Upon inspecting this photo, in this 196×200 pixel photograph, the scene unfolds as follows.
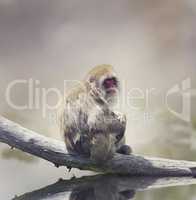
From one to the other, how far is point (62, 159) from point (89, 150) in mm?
159

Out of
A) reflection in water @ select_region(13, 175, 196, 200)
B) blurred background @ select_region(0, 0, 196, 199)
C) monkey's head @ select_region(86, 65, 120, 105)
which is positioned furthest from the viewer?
blurred background @ select_region(0, 0, 196, 199)

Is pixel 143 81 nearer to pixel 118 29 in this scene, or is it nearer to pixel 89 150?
pixel 118 29

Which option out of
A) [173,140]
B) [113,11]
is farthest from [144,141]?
[113,11]

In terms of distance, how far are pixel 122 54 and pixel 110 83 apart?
0.35 m

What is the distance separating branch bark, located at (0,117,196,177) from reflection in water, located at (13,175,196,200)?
0.14 ft

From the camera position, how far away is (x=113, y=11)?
447 centimetres

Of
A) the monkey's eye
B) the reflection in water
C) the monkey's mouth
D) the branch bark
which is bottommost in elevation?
the reflection in water

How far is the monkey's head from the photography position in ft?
13.6

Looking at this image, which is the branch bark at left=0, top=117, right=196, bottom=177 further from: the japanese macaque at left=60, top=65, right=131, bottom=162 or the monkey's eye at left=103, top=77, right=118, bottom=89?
the monkey's eye at left=103, top=77, right=118, bottom=89

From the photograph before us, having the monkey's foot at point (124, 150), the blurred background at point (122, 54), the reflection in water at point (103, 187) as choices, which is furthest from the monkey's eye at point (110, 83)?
the reflection in water at point (103, 187)

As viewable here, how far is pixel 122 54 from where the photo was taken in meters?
4.45

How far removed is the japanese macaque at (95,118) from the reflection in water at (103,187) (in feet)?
0.50

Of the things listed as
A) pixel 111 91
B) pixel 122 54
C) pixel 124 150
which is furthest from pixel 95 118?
pixel 122 54

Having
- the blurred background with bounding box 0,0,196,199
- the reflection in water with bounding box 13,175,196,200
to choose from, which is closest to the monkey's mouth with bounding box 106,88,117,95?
the blurred background with bounding box 0,0,196,199
